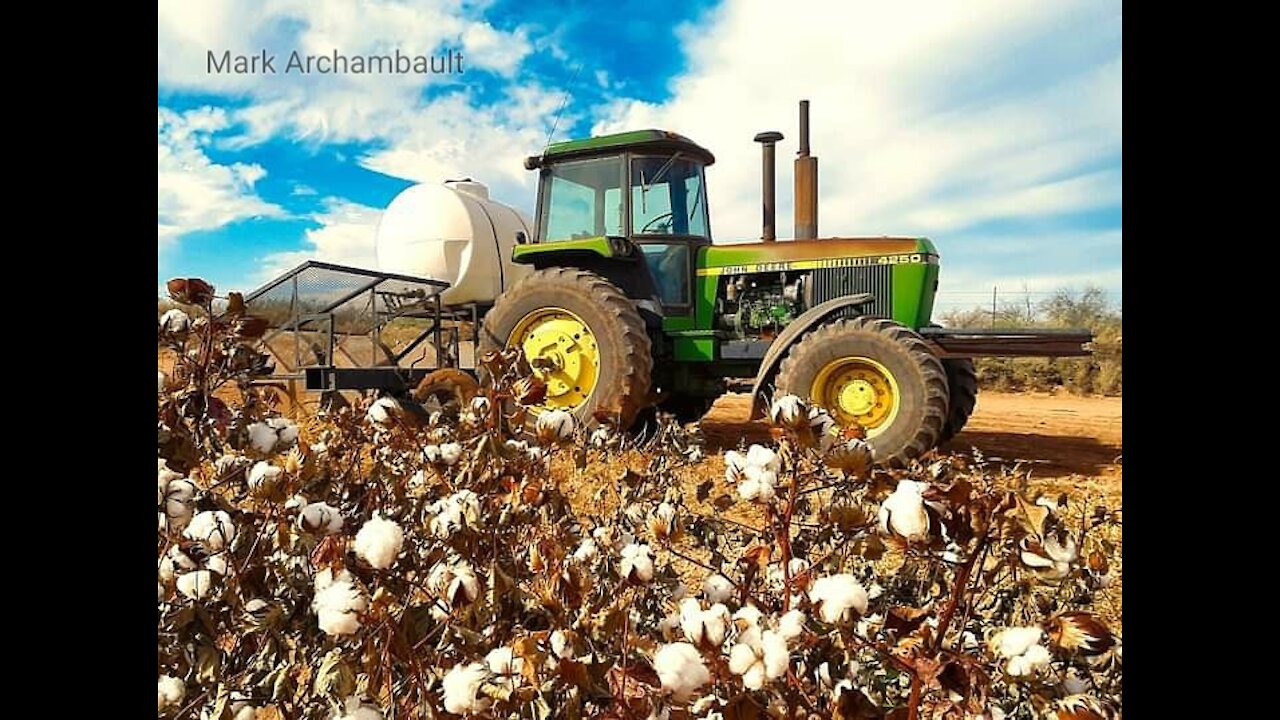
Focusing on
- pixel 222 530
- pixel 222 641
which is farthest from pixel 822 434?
pixel 222 641

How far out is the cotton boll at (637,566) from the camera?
3.47 ft

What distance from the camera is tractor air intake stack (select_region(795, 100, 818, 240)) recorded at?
5949mm

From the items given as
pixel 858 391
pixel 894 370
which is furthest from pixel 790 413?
pixel 858 391

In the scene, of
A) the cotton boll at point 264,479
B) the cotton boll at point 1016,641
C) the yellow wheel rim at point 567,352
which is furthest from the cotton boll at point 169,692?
the yellow wheel rim at point 567,352

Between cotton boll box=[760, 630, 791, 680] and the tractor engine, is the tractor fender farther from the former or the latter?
cotton boll box=[760, 630, 791, 680]

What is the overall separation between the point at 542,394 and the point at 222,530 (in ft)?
2.01

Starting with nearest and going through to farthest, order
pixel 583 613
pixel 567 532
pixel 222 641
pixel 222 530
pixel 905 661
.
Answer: pixel 905 661
pixel 583 613
pixel 222 530
pixel 222 641
pixel 567 532

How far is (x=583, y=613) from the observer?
3.71 feet

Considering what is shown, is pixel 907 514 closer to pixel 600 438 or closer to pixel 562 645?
pixel 562 645

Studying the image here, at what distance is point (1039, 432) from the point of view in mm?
7582

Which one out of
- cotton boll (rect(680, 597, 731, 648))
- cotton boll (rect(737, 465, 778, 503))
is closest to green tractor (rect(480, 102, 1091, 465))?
cotton boll (rect(737, 465, 778, 503))

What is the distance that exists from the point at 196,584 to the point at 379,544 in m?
0.37
